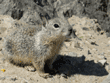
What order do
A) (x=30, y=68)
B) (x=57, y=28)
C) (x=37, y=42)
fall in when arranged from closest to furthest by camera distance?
(x=57, y=28), (x=37, y=42), (x=30, y=68)

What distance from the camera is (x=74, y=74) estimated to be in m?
3.81

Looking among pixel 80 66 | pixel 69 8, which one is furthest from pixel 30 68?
pixel 69 8

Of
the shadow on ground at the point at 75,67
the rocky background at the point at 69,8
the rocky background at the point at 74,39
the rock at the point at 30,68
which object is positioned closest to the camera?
the rocky background at the point at 74,39

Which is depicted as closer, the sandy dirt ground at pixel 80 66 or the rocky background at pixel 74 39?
the sandy dirt ground at pixel 80 66

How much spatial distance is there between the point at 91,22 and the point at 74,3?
6.47 ft

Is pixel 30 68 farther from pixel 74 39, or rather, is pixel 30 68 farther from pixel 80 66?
pixel 74 39

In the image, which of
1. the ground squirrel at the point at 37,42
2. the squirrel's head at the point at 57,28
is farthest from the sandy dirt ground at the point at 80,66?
the squirrel's head at the point at 57,28

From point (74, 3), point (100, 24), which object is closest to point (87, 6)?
point (74, 3)

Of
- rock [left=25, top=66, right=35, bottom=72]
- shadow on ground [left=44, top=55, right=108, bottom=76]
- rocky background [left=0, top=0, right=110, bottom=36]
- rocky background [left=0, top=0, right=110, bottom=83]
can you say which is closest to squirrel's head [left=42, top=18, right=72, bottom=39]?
rocky background [left=0, top=0, right=110, bottom=83]

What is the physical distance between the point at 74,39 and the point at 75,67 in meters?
1.86

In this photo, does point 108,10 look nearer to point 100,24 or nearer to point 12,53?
point 100,24

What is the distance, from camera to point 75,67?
4105 millimetres

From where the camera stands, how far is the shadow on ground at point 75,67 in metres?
3.87

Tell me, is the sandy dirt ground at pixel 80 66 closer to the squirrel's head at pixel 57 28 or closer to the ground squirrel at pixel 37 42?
the ground squirrel at pixel 37 42
